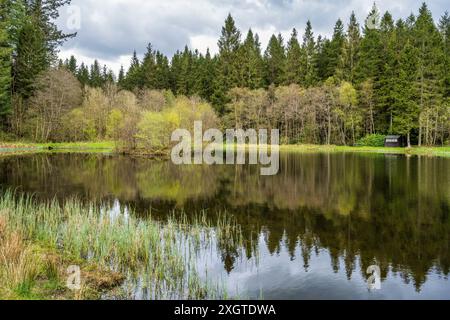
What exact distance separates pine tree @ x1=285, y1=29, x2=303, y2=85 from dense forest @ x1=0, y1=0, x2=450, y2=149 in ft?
0.70

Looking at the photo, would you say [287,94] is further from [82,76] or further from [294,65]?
[82,76]

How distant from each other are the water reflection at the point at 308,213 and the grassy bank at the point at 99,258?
3.39 feet

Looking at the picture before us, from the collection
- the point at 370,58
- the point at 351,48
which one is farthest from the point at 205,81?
the point at 370,58

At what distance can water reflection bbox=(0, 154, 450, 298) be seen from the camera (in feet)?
29.6

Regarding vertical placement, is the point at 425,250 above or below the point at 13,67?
below

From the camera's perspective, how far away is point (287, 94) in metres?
63.1

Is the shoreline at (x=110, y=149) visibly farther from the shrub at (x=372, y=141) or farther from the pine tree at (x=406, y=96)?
the pine tree at (x=406, y=96)

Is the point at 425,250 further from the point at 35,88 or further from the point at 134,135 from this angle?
the point at 35,88

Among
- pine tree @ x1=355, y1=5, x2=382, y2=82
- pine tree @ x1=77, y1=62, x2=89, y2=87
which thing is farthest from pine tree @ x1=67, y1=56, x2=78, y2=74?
pine tree @ x1=355, y1=5, x2=382, y2=82

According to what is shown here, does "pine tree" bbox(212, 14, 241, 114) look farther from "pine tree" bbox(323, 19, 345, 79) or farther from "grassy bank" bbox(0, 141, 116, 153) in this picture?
"grassy bank" bbox(0, 141, 116, 153)

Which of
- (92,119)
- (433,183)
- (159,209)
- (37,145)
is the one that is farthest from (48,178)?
(92,119)

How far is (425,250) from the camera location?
10.8 meters

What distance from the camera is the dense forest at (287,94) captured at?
52625 mm
